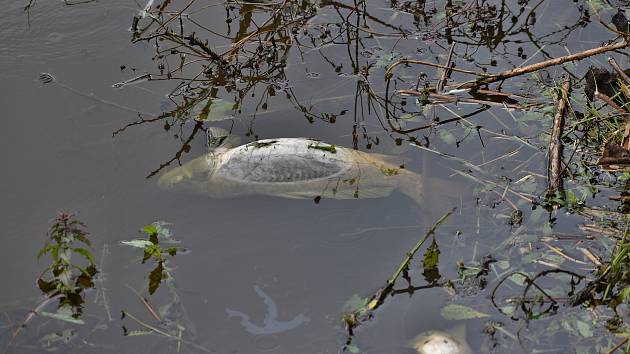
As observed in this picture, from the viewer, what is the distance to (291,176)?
402 centimetres

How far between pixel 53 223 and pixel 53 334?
0.67m

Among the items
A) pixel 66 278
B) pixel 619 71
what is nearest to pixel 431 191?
pixel 619 71

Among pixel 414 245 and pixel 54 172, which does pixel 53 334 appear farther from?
pixel 414 245

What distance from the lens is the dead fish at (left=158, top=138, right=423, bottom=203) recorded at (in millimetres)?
3998

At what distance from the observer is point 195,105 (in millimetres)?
4492

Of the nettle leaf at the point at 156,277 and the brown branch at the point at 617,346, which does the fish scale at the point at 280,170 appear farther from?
the brown branch at the point at 617,346

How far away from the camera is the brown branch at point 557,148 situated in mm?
3943

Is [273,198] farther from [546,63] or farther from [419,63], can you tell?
[546,63]

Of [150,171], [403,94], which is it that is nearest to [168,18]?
[150,171]

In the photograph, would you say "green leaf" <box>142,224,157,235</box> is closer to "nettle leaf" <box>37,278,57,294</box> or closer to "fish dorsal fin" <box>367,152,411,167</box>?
"nettle leaf" <box>37,278,57,294</box>

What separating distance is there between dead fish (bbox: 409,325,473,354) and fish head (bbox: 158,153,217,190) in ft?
4.82

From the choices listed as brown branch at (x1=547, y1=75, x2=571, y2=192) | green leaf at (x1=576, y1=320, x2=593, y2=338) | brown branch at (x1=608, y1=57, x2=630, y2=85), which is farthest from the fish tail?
brown branch at (x1=608, y1=57, x2=630, y2=85)

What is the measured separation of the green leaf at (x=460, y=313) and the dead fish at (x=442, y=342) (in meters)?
0.05

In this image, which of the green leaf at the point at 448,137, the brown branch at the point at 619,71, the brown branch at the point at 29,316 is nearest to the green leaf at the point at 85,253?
the brown branch at the point at 29,316
